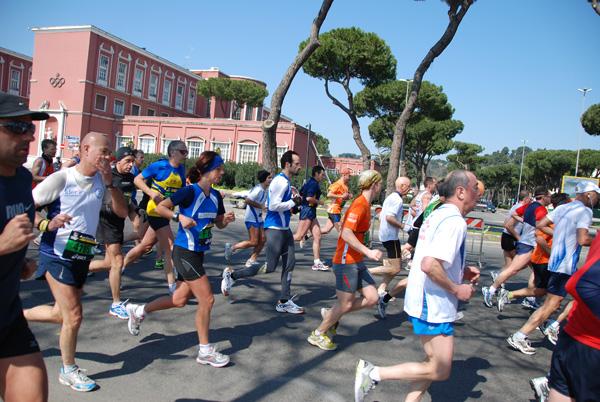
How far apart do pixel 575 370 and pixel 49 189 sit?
3785mm

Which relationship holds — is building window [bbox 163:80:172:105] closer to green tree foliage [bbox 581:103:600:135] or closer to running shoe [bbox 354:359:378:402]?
green tree foliage [bbox 581:103:600:135]

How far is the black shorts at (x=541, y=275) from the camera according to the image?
5.89m

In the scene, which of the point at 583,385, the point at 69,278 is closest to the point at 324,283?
the point at 69,278

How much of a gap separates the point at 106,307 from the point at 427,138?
47529 millimetres

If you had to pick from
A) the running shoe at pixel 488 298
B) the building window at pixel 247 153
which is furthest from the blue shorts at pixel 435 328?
the building window at pixel 247 153

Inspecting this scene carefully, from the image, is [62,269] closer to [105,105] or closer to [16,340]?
[16,340]

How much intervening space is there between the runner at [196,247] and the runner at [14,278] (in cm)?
175

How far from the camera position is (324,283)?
7.49 m

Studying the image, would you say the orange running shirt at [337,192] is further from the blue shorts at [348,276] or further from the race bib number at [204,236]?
the race bib number at [204,236]

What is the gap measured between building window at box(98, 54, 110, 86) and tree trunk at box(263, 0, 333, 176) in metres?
38.6

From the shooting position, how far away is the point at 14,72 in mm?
53531

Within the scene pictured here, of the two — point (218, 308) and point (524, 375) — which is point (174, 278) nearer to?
point (218, 308)

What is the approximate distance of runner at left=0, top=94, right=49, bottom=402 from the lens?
2090mm

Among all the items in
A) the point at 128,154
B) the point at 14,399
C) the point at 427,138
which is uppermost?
the point at 427,138
